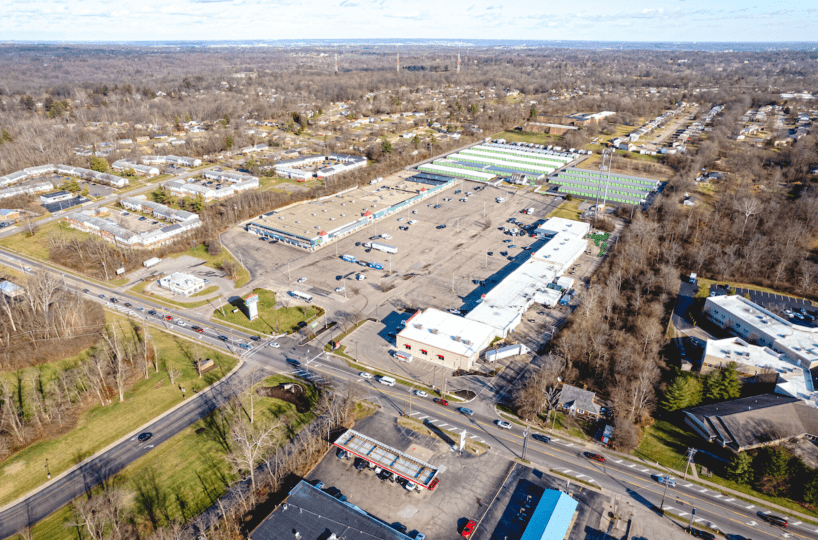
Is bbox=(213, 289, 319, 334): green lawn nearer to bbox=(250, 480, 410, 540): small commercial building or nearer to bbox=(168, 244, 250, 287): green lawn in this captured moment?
bbox=(168, 244, 250, 287): green lawn

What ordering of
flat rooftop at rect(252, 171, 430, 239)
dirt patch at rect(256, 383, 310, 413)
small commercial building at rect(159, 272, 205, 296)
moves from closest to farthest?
dirt patch at rect(256, 383, 310, 413) → small commercial building at rect(159, 272, 205, 296) → flat rooftop at rect(252, 171, 430, 239)

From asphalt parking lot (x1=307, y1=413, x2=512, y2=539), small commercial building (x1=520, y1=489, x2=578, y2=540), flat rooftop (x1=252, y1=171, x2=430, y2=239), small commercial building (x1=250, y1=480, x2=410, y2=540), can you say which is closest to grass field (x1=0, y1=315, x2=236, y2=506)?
asphalt parking lot (x1=307, y1=413, x2=512, y2=539)

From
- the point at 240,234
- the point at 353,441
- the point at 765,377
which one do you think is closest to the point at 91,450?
the point at 353,441

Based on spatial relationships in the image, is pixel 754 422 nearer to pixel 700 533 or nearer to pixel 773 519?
pixel 773 519

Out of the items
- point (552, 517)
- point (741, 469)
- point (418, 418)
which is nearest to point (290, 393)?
point (418, 418)

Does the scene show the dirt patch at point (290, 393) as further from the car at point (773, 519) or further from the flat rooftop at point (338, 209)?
the car at point (773, 519)
